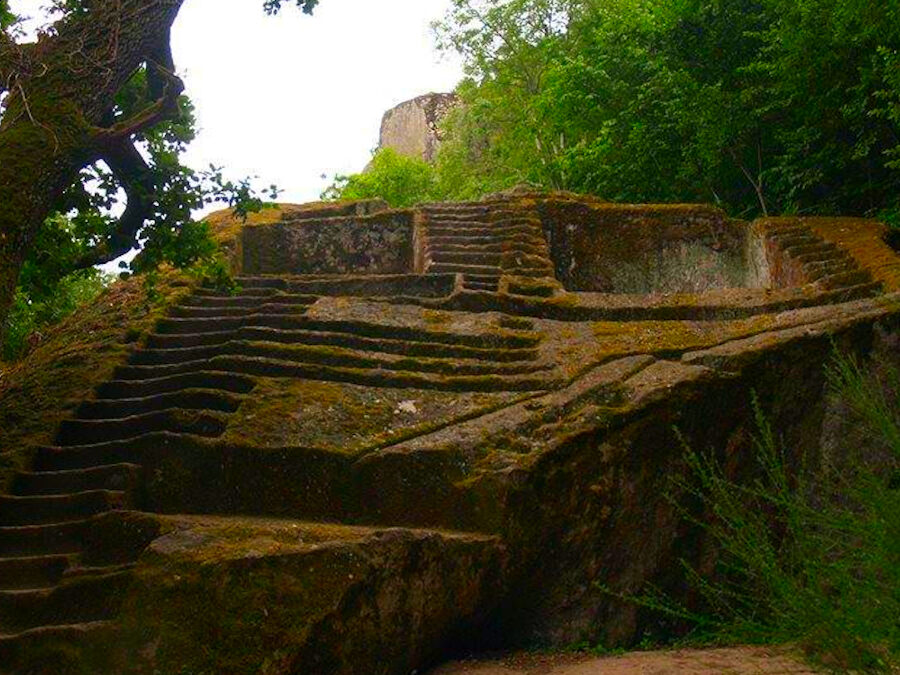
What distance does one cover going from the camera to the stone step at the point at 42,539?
707 cm

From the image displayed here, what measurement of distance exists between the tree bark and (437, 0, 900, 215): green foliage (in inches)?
339

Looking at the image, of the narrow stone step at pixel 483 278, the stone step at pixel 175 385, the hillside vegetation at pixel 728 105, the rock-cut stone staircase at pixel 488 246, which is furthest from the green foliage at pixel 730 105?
the stone step at pixel 175 385

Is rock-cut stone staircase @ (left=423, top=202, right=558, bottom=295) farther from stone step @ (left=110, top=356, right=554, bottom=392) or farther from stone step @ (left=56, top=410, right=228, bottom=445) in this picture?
stone step @ (left=56, top=410, right=228, bottom=445)

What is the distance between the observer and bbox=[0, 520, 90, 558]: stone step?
23.2 ft

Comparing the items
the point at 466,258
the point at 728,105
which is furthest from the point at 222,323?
the point at 728,105

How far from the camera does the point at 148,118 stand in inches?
310

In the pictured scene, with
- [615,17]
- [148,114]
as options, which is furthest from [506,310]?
[615,17]

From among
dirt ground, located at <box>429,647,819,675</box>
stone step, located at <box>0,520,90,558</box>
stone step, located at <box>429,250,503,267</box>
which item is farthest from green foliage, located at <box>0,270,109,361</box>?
dirt ground, located at <box>429,647,819,675</box>

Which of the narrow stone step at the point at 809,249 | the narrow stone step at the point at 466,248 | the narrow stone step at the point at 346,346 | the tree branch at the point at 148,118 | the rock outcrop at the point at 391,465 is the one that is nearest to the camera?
the rock outcrop at the point at 391,465

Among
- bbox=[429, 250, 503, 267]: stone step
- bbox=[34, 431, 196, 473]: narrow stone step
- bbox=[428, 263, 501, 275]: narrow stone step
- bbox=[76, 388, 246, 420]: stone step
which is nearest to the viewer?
bbox=[34, 431, 196, 473]: narrow stone step

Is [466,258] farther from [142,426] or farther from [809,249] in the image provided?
[142,426]

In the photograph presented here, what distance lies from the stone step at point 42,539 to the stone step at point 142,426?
125 cm

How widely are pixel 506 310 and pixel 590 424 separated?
3502 millimetres

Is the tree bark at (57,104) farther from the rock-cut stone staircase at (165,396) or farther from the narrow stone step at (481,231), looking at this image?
the narrow stone step at (481,231)
